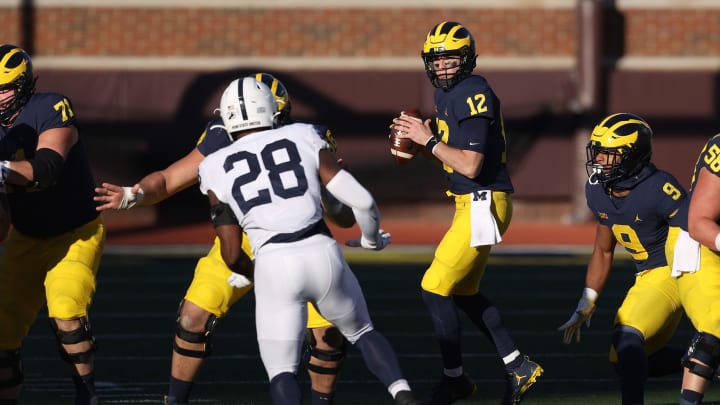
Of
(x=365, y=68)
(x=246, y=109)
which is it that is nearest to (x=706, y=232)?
(x=246, y=109)

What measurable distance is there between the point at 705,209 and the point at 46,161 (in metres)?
3.22

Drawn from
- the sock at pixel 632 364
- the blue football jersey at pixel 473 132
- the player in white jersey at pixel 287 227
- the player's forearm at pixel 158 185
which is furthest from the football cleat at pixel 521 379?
the player's forearm at pixel 158 185

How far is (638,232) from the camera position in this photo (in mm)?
6676

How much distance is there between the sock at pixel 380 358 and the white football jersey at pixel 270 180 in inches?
23.2

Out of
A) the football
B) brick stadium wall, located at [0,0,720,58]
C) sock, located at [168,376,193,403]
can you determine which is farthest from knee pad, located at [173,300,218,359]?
brick stadium wall, located at [0,0,720,58]

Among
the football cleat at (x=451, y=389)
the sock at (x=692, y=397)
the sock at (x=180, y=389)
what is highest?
the sock at (x=692, y=397)

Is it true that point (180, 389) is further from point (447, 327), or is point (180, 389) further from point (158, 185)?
point (447, 327)

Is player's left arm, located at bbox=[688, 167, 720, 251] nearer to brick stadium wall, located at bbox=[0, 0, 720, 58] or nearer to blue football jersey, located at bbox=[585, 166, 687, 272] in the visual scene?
blue football jersey, located at bbox=[585, 166, 687, 272]

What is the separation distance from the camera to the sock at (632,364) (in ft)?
20.8

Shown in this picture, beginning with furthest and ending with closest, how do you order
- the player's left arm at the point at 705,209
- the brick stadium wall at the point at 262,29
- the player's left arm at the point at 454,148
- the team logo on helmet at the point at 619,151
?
the brick stadium wall at the point at 262,29 < the player's left arm at the point at 454,148 < the team logo on helmet at the point at 619,151 < the player's left arm at the point at 705,209

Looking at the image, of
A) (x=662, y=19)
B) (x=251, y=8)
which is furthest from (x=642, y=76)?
(x=251, y=8)

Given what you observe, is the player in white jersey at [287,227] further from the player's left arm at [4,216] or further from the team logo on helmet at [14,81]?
the team logo on helmet at [14,81]

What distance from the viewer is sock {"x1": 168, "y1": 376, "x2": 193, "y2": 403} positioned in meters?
6.73

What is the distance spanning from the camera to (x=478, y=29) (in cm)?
2072
